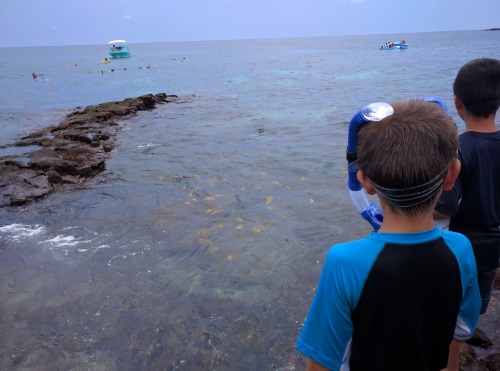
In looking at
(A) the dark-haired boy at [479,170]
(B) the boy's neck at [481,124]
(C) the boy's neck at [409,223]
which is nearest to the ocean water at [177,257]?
(A) the dark-haired boy at [479,170]

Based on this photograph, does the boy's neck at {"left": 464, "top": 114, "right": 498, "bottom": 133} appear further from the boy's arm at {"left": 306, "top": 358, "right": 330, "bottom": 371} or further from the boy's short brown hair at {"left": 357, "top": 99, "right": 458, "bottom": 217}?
the boy's arm at {"left": 306, "top": 358, "right": 330, "bottom": 371}

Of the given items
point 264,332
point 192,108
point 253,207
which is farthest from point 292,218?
point 192,108

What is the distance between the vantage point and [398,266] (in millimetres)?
1408

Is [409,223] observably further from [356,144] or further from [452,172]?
[356,144]

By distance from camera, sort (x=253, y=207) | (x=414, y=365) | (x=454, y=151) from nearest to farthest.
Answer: (x=454, y=151), (x=414, y=365), (x=253, y=207)

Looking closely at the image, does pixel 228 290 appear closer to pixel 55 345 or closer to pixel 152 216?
pixel 55 345

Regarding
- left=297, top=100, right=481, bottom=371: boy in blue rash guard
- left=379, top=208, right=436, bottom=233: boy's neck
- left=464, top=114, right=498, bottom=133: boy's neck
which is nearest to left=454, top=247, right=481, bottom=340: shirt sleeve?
left=297, top=100, right=481, bottom=371: boy in blue rash guard

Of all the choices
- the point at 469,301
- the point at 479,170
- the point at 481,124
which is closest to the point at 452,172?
the point at 469,301

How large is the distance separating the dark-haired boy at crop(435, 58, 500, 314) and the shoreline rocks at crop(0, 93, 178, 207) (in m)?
8.31

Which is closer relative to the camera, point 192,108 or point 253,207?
point 253,207

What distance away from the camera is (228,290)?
16.0 feet

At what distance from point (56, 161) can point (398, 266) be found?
1035cm

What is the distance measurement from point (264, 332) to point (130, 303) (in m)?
1.70

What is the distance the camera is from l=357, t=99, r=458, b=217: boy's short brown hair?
1.37 metres
